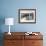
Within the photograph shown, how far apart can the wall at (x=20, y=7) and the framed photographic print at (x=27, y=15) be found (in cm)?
12

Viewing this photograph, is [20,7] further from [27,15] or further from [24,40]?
[24,40]

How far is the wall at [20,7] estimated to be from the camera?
4.37 meters

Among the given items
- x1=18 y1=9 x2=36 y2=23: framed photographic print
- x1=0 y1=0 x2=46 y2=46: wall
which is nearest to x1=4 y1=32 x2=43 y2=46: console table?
x1=0 y1=0 x2=46 y2=46: wall

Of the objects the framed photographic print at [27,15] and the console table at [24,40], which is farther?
the framed photographic print at [27,15]

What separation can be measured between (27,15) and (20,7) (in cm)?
36

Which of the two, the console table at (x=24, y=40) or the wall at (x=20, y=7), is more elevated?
the wall at (x=20, y=7)

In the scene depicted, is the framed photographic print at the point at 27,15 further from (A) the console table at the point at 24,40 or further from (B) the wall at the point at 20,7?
(A) the console table at the point at 24,40

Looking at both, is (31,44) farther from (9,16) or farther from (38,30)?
(9,16)

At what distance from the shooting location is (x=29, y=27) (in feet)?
14.5

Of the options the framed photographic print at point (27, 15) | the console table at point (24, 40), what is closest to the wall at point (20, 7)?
Result: the framed photographic print at point (27, 15)

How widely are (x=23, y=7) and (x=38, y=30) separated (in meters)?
0.94

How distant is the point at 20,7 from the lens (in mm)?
4363

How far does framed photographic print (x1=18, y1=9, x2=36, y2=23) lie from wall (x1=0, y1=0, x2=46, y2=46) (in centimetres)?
12

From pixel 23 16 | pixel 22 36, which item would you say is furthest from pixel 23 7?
pixel 22 36
